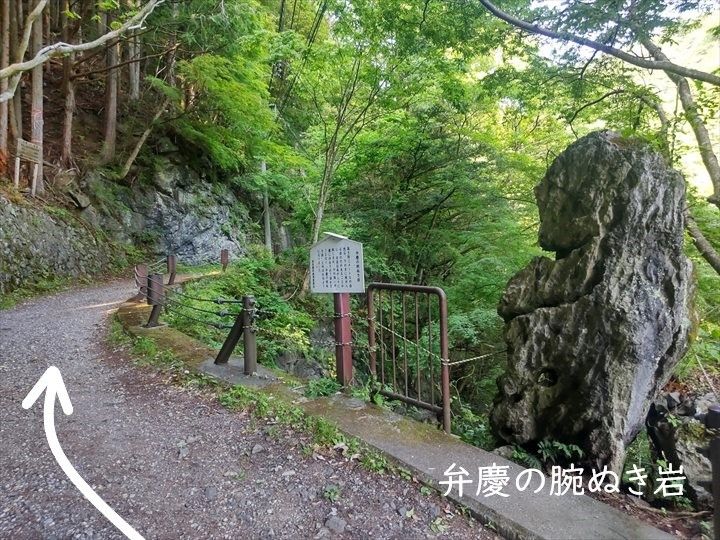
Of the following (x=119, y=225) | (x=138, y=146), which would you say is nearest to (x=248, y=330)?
(x=119, y=225)

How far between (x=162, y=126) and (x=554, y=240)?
15.1m

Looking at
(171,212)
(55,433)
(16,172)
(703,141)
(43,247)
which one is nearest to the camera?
(55,433)

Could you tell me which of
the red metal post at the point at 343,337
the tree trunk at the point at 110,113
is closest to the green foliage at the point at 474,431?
the red metal post at the point at 343,337

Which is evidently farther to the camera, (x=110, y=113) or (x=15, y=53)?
(x=110, y=113)

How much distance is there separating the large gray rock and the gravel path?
165cm

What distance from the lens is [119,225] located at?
13.0 metres

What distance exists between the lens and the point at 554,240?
3.96 metres

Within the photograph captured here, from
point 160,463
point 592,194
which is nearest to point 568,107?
point 592,194

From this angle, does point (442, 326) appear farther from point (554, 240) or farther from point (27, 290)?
point (27, 290)

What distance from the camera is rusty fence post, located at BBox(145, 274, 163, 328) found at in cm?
617

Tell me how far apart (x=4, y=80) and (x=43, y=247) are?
153 inches

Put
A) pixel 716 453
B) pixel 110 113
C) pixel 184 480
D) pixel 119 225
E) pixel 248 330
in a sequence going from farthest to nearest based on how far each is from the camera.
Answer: pixel 110 113
pixel 119 225
pixel 248 330
pixel 184 480
pixel 716 453

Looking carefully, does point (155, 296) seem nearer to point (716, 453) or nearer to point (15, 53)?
point (716, 453)

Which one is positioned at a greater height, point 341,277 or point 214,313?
point 341,277
